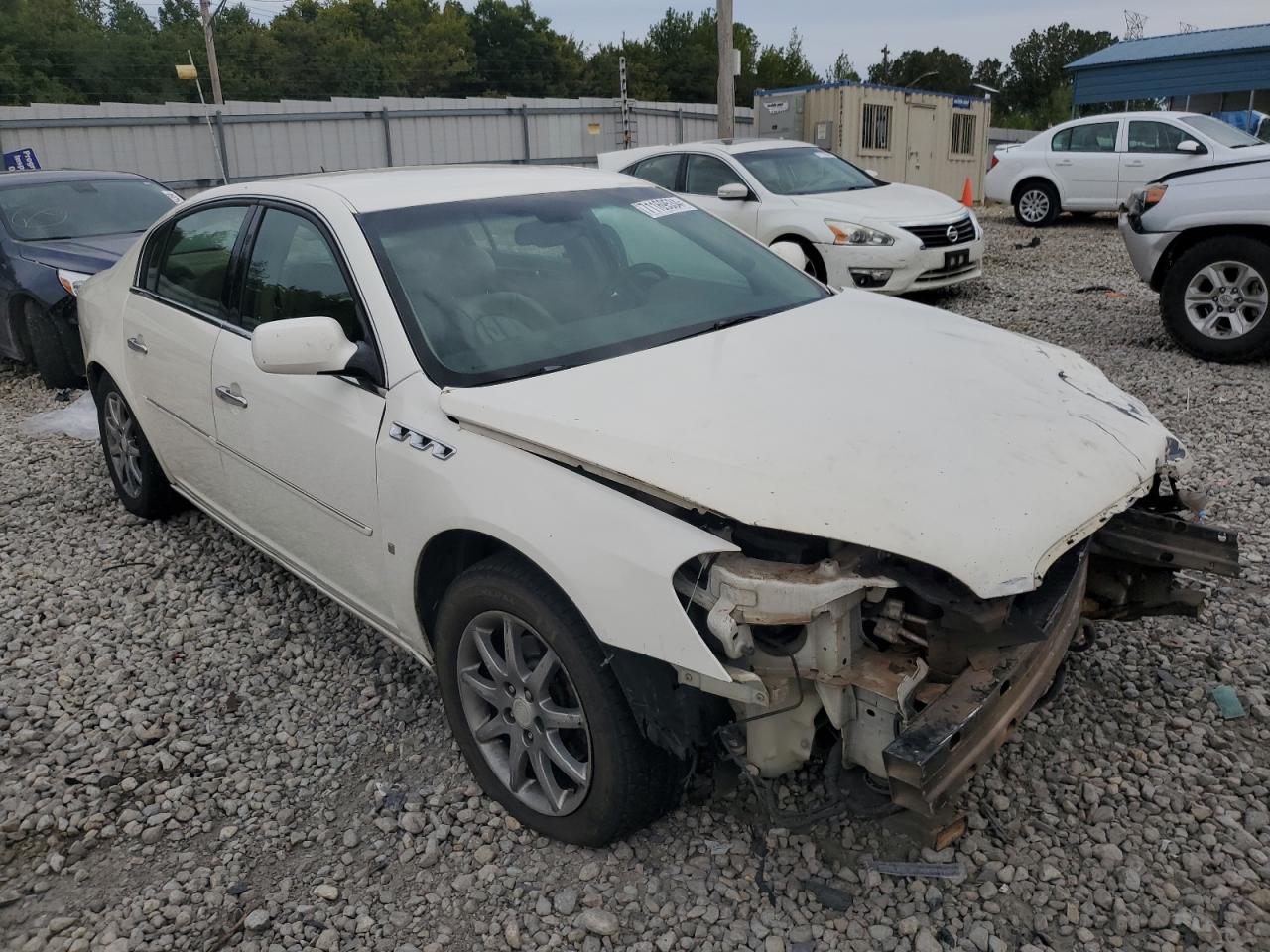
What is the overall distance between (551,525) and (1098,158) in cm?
1443

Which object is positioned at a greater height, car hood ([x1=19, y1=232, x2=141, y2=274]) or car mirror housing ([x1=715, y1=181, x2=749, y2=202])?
car mirror housing ([x1=715, y1=181, x2=749, y2=202])

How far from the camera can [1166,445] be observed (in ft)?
9.00

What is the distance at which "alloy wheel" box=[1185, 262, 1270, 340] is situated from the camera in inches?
251

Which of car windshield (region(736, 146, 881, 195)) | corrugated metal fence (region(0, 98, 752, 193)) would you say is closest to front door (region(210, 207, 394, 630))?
car windshield (region(736, 146, 881, 195))

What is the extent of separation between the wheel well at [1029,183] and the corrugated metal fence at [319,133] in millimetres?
7917

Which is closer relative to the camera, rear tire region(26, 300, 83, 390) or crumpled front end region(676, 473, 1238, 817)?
crumpled front end region(676, 473, 1238, 817)

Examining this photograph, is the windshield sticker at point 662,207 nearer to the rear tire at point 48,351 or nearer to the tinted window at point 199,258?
the tinted window at point 199,258

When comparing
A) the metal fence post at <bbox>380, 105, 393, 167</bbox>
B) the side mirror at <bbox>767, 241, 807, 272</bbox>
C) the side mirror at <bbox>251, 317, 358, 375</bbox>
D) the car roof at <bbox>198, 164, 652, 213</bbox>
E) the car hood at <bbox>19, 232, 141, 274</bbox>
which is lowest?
the car hood at <bbox>19, 232, 141, 274</bbox>

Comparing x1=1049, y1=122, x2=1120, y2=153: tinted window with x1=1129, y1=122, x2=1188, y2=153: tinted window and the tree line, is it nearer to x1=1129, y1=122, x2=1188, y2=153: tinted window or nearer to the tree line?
x1=1129, y1=122, x2=1188, y2=153: tinted window

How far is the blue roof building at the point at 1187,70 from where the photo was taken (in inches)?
1211

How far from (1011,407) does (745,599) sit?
101 centimetres

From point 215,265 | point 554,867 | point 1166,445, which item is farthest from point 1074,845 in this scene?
point 215,265

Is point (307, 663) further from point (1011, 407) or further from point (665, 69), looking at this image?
point (665, 69)

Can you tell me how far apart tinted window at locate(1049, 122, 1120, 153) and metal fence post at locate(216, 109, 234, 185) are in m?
13.4
